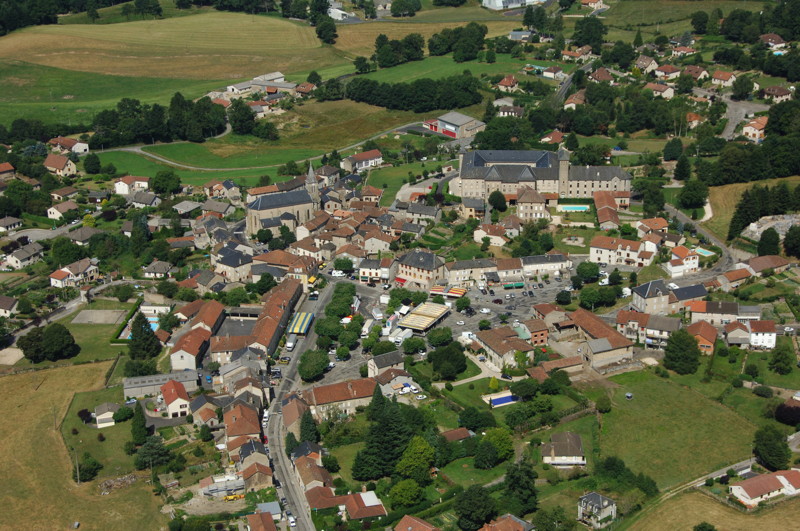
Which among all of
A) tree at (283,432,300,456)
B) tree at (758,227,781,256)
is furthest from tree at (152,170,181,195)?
tree at (758,227,781,256)

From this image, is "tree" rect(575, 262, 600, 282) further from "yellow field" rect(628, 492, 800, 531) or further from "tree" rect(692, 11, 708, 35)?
"tree" rect(692, 11, 708, 35)

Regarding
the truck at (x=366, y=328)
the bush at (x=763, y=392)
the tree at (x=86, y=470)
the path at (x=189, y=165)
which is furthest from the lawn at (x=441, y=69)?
the tree at (x=86, y=470)

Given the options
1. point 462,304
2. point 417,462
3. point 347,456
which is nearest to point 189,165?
point 462,304

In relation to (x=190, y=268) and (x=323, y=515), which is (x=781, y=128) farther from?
(x=323, y=515)

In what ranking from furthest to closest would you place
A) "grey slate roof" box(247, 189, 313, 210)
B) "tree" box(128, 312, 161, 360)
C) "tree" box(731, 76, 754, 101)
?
"tree" box(731, 76, 754, 101) < "grey slate roof" box(247, 189, 313, 210) < "tree" box(128, 312, 161, 360)

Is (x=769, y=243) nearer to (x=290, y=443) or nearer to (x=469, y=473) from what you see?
(x=469, y=473)

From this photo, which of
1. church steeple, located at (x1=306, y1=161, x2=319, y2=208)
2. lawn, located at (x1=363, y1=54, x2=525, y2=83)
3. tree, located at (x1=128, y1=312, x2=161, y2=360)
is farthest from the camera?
lawn, located at (x1=363, y1=54, x2=525, y2=83)

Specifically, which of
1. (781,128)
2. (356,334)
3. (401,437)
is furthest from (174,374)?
(781,128)
